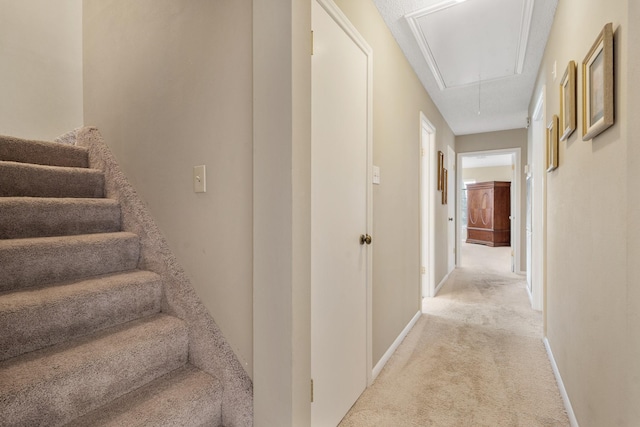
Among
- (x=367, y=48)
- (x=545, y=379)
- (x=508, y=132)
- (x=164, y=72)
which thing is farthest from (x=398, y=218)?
(x=508, y=132)

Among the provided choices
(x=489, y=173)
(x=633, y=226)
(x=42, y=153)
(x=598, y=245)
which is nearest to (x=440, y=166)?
(x=598, y=245)

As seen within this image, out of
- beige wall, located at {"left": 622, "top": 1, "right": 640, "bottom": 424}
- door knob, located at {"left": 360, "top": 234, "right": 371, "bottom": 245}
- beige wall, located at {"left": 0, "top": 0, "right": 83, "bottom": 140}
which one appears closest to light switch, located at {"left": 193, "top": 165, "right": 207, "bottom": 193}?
door knob, located at {"left": 360, "top": 234, "right": 371, "bottom": 245}

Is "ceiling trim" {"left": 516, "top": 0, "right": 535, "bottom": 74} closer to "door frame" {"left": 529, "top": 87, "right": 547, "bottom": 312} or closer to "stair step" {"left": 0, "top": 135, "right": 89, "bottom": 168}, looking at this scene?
"door frame" {"left": 529, "top": 87, "right": 547, "bottom": 312}

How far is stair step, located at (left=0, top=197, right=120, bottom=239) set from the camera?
1466 mm

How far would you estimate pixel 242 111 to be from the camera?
4.15ft

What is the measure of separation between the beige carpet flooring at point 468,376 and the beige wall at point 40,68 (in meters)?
3.19

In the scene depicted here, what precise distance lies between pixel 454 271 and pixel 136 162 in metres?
5.04

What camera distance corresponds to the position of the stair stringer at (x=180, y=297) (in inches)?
50.6

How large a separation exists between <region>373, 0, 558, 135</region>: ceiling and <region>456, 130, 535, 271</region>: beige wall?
52.2 inches

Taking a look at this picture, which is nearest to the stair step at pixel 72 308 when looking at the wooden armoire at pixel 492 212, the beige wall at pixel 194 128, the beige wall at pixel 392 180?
the beige wall at pixel 194 128

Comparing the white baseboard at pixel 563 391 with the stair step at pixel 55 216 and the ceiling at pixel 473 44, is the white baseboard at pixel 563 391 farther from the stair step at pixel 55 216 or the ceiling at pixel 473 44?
the stair step at pixel 55 216

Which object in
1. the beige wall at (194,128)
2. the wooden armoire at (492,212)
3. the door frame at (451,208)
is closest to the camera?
the beige wall at (194,128)

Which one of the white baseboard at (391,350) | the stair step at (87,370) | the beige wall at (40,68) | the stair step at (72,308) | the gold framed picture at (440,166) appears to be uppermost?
the beige wall at (40,68)

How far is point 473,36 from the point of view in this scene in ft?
7.88
